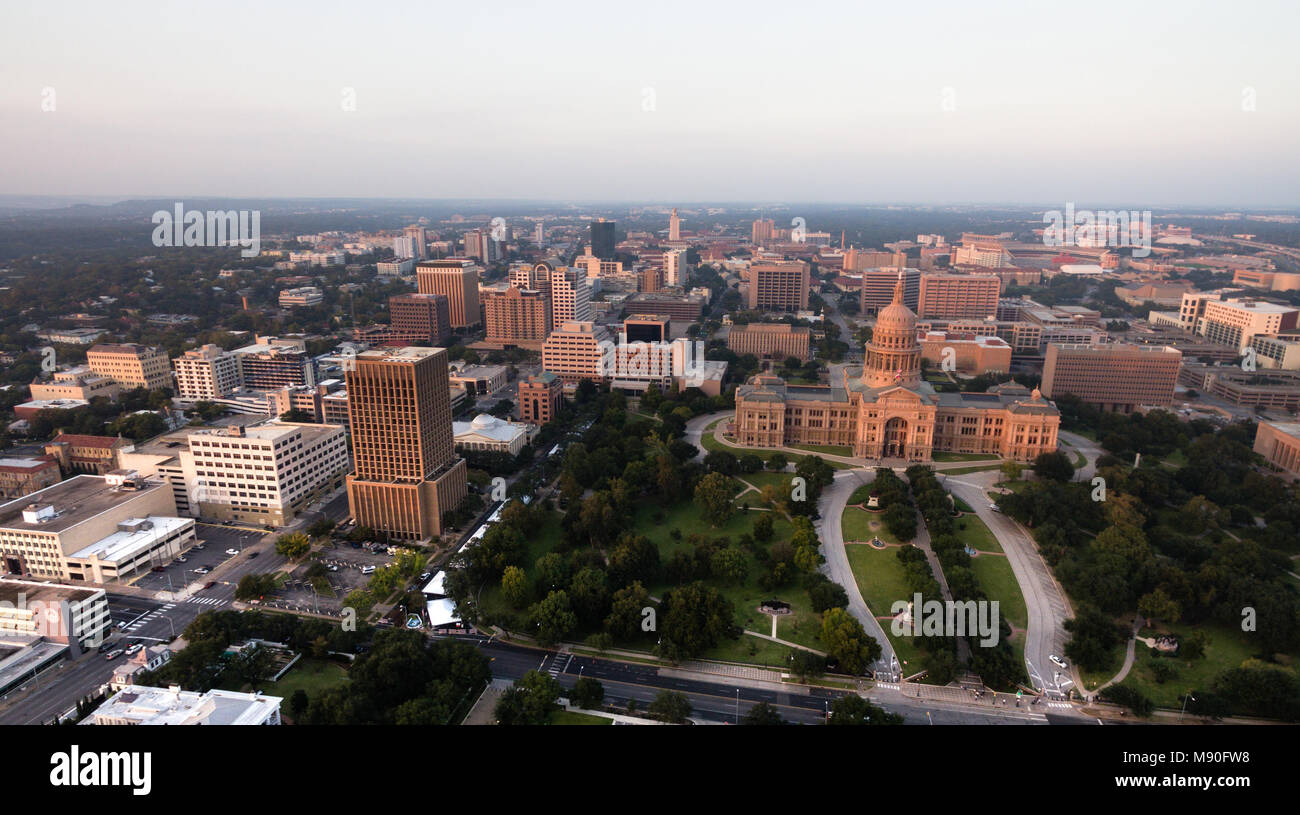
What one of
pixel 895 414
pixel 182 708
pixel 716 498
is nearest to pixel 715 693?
pixel 716 498

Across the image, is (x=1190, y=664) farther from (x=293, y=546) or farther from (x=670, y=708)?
(x=293, y=546)

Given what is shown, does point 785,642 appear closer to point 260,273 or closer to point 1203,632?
point 1203,632

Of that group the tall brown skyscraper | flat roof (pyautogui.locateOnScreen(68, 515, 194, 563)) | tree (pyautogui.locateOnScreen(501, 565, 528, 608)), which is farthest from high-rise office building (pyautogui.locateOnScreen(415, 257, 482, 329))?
tree (pyautogui.locateOnScreen(501, 565, 528, 608))

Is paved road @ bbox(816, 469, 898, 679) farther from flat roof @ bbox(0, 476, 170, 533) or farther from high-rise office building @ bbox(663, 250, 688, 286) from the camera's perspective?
high-rise office building @ bbox(663, 250, 688, 286)

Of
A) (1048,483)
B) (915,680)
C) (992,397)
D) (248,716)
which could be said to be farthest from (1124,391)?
(248,716)

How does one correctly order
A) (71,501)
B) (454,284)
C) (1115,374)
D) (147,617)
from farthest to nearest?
(454,284) → (1115,374) → (71,501) → (147,617)

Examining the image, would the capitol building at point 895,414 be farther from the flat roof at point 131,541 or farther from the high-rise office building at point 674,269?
the high-rise office building at point 674,269
